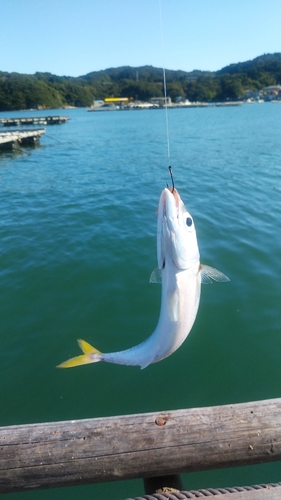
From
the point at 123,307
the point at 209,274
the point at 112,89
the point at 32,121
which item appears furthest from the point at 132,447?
the point at 112,89

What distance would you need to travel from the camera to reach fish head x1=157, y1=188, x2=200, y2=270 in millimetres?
2885

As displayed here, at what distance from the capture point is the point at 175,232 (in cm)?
294

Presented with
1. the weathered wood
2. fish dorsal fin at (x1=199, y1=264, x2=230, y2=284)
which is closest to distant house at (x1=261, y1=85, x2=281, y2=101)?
fish dorsal fin at (x1=199, y1=264, x2=230, y2=284)

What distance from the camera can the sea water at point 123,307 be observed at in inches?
200

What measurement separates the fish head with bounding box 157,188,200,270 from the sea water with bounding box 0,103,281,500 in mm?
2937

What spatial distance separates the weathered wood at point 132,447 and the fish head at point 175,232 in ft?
4.29

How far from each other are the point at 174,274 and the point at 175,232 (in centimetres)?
41

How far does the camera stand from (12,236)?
1105 centimetres

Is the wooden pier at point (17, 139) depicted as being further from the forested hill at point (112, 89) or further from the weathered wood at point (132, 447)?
the forested hill at point (112, 89)

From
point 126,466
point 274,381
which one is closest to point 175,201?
point 126,466

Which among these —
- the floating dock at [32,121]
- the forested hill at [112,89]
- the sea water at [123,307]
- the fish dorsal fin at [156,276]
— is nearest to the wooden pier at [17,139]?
the sea water at [123,307]

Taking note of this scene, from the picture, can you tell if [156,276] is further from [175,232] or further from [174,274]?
[175,232]

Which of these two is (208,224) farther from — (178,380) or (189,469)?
(189,469)

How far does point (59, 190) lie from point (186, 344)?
42.2ft
